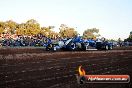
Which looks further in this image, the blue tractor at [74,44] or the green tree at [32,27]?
the green tree at [32,27]

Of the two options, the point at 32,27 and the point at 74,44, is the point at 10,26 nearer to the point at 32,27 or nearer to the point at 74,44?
the point at 32,27

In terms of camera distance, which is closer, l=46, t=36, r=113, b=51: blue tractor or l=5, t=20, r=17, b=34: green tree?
l=46, t=36, r=113, b=51: blue tractor

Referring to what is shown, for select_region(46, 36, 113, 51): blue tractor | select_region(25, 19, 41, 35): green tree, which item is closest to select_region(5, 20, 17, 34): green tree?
select_region(25, 19, 41, 35): green tree

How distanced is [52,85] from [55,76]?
5.85 ft

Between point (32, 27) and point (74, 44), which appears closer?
point (74, 44)

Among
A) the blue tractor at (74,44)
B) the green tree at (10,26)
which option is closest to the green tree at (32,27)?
the green tree at (10,26)

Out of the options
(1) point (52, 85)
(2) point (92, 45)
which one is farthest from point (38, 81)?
(2) point (92, 45)

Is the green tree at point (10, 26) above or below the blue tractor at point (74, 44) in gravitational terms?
above

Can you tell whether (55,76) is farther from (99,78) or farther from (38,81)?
(99,78)

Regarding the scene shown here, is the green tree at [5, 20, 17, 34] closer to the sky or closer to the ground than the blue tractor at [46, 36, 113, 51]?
closer to the sky

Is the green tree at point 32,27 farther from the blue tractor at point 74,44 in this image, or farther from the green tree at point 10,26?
the blue tractor at point 74,44

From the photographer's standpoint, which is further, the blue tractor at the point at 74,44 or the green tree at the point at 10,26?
the green tree at the point at 10,26

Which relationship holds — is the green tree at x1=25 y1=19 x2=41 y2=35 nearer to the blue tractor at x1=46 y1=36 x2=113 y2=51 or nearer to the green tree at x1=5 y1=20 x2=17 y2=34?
the green tree at x1=5 y1=20 x2=17 y2=34

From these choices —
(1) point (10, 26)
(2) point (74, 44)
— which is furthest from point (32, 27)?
(2) point (74, 44)
